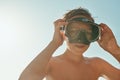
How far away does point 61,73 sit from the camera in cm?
414

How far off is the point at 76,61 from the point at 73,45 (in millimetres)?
391

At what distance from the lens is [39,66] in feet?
12.0

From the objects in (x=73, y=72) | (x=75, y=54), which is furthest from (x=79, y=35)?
(x=73, y=72)

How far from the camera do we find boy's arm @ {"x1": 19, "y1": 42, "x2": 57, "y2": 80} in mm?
3568

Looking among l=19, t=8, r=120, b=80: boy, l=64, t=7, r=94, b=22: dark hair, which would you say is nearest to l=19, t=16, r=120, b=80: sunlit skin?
l=19, t=8, r=120, b=80: boy

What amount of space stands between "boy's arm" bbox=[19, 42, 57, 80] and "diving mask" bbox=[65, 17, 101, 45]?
237mm

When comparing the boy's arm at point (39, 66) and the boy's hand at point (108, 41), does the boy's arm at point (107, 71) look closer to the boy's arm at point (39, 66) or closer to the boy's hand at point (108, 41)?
the boy's hand at point (108, 41)

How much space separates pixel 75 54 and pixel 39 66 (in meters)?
0.65

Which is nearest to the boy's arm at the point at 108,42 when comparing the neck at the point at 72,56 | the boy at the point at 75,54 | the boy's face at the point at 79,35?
the boy at the point at 75,54

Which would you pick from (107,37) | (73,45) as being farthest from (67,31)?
(107,37)

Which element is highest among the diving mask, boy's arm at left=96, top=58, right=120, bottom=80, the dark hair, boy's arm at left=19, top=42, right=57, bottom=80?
the dark hair

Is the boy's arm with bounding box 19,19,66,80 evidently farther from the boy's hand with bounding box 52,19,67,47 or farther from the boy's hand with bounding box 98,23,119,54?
the boy's hand with bounding box 98,23,119,54

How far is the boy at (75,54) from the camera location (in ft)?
12.1

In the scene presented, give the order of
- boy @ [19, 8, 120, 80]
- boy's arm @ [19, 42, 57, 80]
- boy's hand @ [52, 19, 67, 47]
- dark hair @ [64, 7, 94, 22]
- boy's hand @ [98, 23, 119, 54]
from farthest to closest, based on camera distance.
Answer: dark hair @ [64, 7, 94, 22], boy's hand @ [98, 23, 119, 54], boy's hand @ [52, 19, 67, 47], boy @ [19, 8, 120, 80], boy's arm @ [19, 42, 57, 80]
